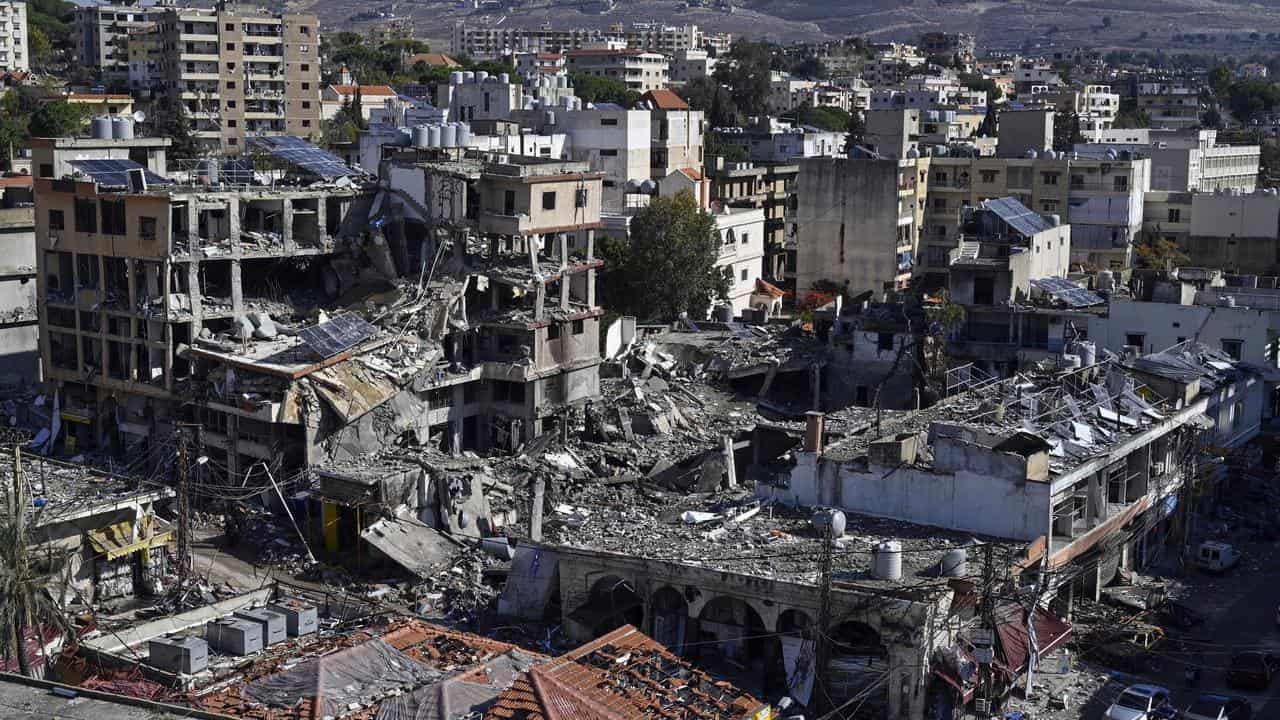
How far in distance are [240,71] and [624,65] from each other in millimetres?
57946

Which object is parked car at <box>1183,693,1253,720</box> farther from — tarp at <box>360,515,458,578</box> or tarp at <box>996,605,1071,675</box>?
tarp at <box>360,515,458,578</box>

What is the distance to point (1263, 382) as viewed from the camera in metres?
42.9

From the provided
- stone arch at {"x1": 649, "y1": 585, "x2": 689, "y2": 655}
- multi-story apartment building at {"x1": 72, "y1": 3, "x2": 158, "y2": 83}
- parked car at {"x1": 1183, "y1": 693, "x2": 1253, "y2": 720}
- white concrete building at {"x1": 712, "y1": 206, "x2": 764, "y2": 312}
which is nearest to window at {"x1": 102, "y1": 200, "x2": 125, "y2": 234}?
stone arch at {"x1": 649, "y1": 585, "x2": 689, "y2": 655}

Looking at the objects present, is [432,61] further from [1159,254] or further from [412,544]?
[412,544]

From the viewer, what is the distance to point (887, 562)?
91.0 feet

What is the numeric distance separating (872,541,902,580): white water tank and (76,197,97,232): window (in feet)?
81.1

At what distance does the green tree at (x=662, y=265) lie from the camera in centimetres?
5638

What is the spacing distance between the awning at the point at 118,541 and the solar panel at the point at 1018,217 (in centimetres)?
2727

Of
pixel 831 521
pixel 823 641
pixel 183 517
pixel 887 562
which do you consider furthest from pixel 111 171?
pixel 823 641

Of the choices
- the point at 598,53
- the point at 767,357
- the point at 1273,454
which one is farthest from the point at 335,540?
the point at 598,53

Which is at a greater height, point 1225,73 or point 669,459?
point 1225,73

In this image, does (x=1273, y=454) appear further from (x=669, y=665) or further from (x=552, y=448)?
(x=669, y=665)

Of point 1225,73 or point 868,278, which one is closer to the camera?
point 868,278

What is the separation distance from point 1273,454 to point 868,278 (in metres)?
24.2
